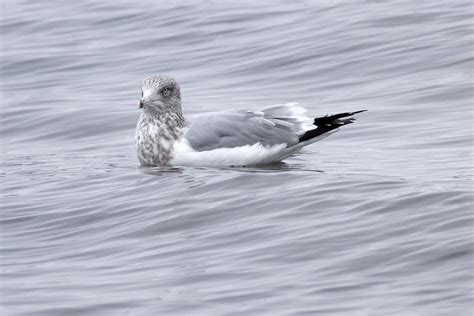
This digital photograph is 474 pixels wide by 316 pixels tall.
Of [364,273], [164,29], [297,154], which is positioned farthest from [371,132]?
[164,29]

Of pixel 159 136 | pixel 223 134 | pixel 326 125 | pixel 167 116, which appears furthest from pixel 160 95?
pixel 326 125

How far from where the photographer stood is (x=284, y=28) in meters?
20.3

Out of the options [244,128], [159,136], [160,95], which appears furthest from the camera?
[160,95]

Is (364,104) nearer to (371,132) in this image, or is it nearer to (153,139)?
(371,132)

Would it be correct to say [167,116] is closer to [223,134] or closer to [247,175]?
[223,134]

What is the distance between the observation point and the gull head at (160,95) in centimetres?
1306

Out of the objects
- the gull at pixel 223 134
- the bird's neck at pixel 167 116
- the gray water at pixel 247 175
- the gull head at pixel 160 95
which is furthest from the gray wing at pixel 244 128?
the gull head at pixel 160 95

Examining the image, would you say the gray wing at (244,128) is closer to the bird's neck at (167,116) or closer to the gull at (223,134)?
the gull at (223,134)

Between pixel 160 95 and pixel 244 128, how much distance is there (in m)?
1.15

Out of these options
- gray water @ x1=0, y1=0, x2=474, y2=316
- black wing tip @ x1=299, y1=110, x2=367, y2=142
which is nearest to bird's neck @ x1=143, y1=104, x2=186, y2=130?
gray water @ x1=0, y1=0, x2=474, y2=316

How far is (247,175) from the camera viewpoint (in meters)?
11.9

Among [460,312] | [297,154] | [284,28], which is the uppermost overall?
[284,28]

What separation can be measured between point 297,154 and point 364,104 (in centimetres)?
246

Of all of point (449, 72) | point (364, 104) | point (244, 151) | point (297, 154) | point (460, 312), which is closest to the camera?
point (460, 312)
